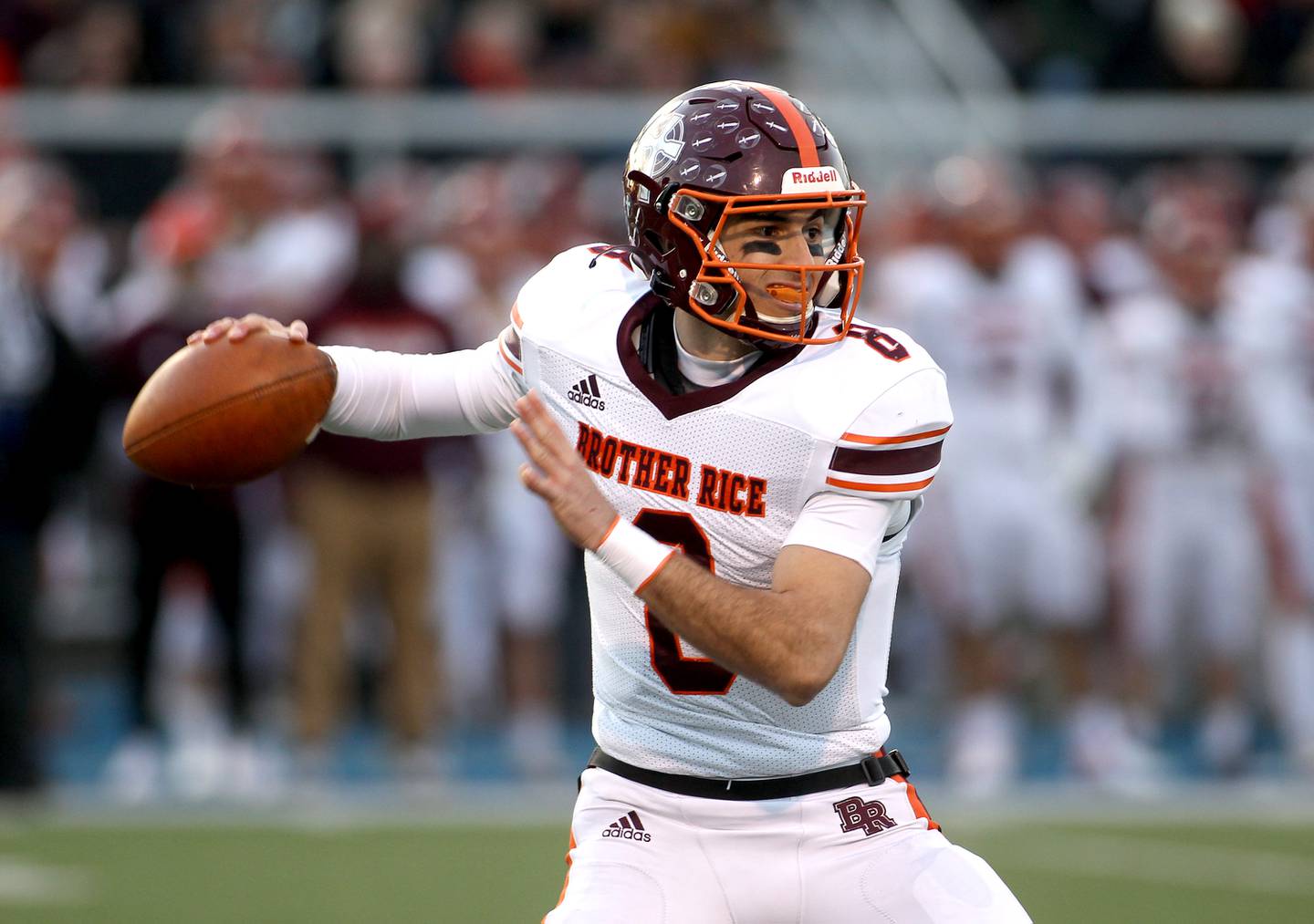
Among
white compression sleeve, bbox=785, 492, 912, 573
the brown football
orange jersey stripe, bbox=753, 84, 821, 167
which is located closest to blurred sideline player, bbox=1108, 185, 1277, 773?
orange jersey stripe, bbox=753, 84, 821, 167

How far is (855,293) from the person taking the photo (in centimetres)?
341

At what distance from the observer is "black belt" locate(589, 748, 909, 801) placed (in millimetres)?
3316

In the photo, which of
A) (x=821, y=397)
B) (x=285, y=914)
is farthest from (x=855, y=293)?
(x=285, y=914)

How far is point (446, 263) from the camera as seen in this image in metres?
8.62

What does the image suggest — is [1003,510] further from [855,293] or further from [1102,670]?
[855,293]

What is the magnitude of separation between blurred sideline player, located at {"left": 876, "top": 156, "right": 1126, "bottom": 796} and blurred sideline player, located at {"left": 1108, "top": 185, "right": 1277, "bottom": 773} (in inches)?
8.2

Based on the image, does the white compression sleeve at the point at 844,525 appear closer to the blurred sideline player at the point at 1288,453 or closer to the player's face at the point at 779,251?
the player's face at the point at 779,251

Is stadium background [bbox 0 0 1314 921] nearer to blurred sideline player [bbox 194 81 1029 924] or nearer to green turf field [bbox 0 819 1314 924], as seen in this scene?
green turf field [bbox 0 819 1314 924]

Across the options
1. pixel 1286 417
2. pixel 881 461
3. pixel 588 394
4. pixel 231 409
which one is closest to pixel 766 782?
pixel 881 461

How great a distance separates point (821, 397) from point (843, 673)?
0.46 meters

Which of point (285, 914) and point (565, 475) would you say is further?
point (285, 914)

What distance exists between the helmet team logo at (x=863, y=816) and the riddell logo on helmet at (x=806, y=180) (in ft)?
3.22

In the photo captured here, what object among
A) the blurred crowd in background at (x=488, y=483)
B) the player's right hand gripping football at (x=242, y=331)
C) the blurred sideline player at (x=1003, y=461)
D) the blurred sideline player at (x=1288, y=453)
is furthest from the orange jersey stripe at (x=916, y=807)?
the blurred sideline player at (x=1288, y=453)

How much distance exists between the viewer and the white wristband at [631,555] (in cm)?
303
